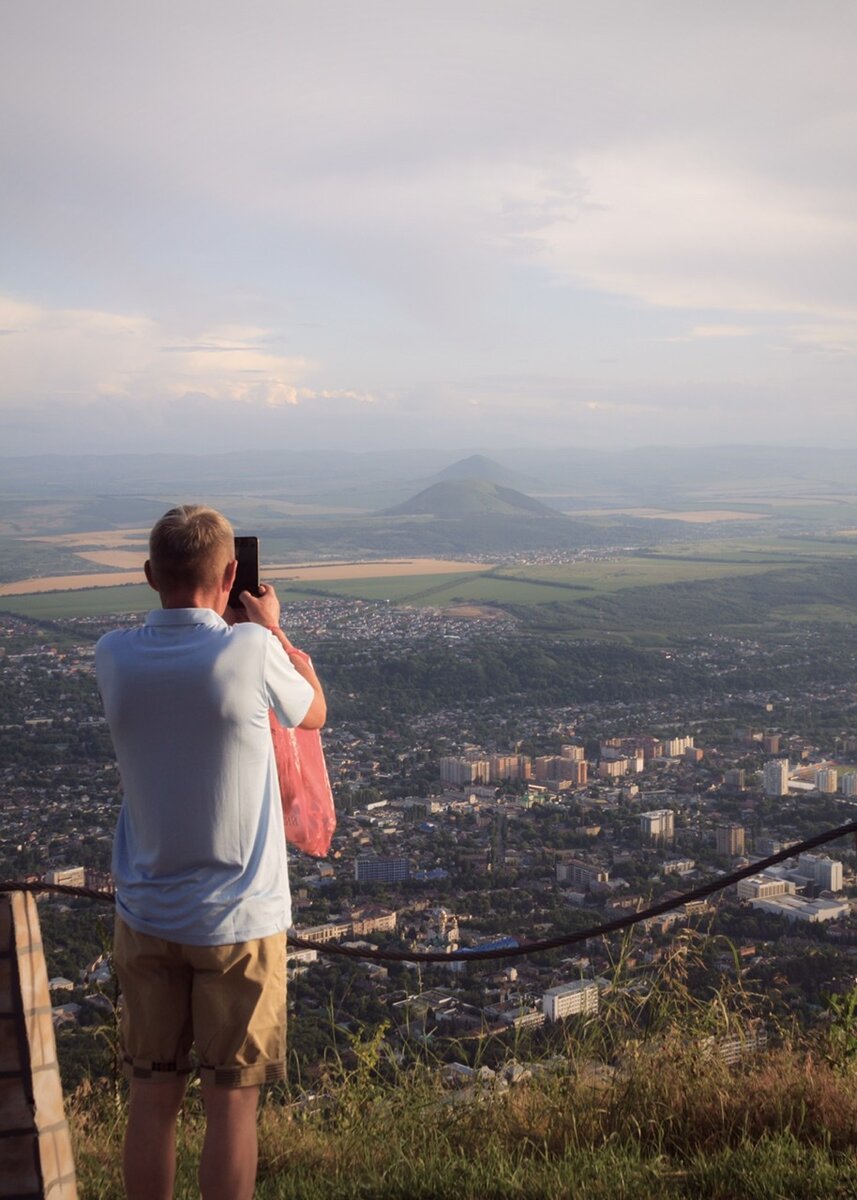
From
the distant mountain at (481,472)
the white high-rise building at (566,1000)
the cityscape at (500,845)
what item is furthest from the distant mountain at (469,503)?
the white high-rise building at (566,1000)

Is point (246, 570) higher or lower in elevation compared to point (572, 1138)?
higher

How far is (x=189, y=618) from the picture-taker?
2.38m

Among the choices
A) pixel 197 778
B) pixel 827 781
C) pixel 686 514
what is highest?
pixel 686 514

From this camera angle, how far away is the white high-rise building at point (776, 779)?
48.4 feet

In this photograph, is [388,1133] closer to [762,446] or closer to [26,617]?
[26,617]

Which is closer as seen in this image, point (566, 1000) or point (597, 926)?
point (597, 926)

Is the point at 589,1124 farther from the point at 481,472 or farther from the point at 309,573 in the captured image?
the point at 481,472

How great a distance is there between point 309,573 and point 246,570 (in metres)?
39.7

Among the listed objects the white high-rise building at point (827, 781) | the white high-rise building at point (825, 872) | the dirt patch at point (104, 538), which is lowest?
the white high-rise building at point (827, 781)

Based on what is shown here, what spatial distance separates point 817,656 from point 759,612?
7.29 meters

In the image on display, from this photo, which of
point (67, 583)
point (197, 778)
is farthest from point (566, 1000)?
point (67, 583)

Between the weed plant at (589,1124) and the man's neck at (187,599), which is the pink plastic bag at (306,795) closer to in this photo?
the man's neck at (187,599)

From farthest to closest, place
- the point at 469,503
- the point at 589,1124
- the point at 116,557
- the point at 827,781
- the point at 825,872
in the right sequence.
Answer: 1. the point at 469,503
2. the point at 116,557
3. the point at 827,781
4. the point at 825,872
5. the point at 589,1124

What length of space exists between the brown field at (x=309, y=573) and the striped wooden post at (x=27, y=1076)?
29.3 meters
